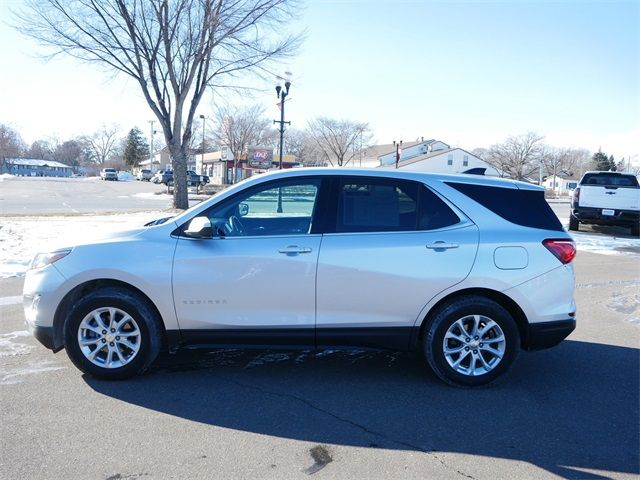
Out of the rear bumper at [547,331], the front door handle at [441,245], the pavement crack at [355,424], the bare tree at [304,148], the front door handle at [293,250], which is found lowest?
the pavement crack at [355,424]

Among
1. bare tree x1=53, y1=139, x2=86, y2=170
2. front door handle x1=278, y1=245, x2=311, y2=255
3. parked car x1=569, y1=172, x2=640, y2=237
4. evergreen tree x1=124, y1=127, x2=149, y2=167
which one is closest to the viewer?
front door handle x1=278, y1=245, x2=311, y2=255

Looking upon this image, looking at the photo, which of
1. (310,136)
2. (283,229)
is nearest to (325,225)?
(283,229)

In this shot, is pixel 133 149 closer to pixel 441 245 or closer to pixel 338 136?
pixel 338 136

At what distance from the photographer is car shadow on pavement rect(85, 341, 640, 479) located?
3.36 meters

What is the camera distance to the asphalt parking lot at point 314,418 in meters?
3.08

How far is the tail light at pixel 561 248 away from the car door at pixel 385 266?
0.63 metres

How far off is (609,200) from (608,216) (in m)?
0.48

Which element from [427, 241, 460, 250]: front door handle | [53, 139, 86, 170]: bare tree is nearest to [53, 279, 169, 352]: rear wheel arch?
[427, 241, 460, 250]: front door handle

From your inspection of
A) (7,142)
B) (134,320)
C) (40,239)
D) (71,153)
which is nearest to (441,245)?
(134,320)

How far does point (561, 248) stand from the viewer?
4.21 m

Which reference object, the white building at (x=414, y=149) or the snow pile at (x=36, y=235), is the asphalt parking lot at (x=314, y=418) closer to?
the snow pile at (x=36, y=235)

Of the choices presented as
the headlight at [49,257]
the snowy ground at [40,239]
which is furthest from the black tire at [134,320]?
the snowy ground at [40,239]

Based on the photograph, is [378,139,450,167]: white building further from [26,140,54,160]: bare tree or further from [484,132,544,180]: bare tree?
[26,140,54,160]: bare tree

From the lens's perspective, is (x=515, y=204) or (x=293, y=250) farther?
(x=515, y=204)
